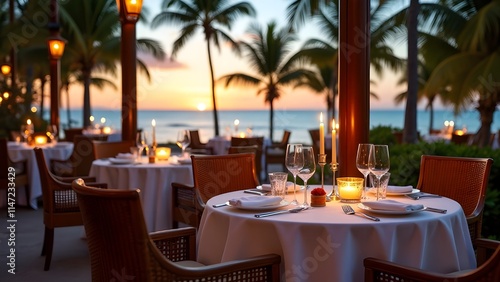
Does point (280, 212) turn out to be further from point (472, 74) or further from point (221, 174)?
point (472, 74)

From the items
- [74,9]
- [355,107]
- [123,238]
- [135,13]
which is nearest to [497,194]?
[355,107]

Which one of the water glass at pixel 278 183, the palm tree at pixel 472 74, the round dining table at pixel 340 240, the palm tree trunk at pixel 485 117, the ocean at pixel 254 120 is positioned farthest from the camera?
the ocean at pixel 254 120

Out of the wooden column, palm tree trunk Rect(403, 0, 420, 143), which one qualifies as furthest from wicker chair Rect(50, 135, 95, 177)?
palm tree trunk Rect(403, 0, 420, 143)

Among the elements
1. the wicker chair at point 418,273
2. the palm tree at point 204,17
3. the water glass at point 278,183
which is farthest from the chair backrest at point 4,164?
the palm tree at point 204,17

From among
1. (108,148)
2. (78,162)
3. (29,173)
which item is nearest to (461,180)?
(108,148)

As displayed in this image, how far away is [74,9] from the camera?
1644 cm

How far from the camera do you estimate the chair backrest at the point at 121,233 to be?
6.30ft

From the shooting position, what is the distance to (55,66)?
9992mm

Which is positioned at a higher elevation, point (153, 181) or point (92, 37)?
point (92, 37)

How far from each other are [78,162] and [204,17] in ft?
30.0

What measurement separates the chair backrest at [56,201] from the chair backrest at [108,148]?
1220 mm

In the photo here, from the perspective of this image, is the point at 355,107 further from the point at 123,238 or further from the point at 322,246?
the point at 123,238

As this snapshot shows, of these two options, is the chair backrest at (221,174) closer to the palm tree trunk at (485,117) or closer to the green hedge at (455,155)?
the green hedge at (455,155)

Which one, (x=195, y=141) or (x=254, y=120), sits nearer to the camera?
(x=195, y=141)
